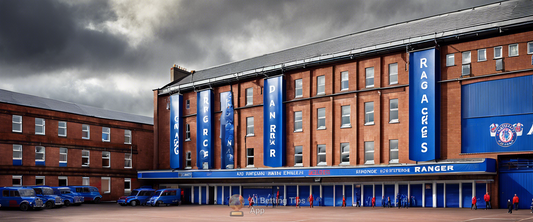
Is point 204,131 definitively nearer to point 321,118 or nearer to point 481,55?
point 321,118

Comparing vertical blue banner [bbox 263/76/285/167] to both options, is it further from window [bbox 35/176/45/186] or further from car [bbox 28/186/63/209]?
window [bbox 35/176/45/186]

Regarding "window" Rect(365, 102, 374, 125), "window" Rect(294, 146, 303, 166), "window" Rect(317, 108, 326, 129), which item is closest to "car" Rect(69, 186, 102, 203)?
"window" Rect(294, 146, 303, 166)

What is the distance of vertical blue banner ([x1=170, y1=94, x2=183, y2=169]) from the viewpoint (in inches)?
2036

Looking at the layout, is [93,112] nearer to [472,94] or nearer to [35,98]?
[35,98]

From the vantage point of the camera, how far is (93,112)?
56719mm

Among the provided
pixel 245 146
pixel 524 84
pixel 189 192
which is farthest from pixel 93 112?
pixel 524 84

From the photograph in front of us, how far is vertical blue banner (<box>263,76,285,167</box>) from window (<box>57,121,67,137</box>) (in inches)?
847

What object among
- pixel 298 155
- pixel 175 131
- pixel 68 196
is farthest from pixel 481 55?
pixel 68 196

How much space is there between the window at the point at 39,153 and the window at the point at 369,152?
31371 millimetres

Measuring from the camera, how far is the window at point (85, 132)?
5222 centimetres

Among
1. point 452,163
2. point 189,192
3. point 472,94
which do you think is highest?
point 472,94

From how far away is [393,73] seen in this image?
3803cm

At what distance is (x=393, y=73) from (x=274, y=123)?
11.7 metres

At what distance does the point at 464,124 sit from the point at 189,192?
2884cm
